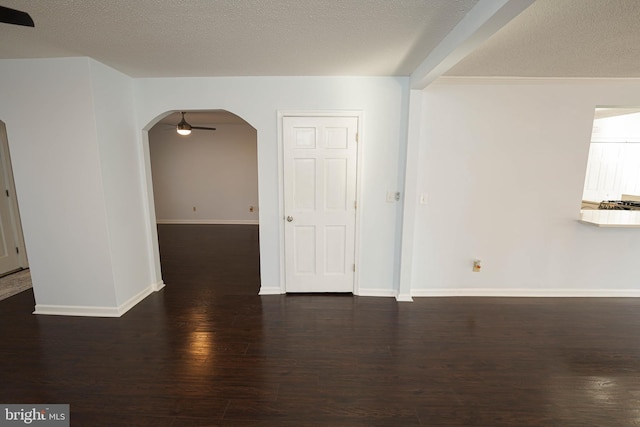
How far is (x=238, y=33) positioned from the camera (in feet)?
6.56

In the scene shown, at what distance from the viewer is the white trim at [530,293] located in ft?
10.7

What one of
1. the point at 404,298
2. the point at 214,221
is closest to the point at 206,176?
the point at 214,221

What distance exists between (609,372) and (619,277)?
1807mm

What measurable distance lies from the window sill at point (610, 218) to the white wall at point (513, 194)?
122 millimetres

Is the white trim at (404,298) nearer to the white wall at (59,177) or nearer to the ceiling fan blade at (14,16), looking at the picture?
the white wall at (59,177)

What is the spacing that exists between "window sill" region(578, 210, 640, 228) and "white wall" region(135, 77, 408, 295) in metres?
2.09

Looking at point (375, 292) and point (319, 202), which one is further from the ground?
point (319, 202)

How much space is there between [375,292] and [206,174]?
5.60 m

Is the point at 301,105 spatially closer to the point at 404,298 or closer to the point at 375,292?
the point at 375,292

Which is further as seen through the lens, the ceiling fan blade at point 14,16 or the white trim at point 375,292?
the white trim at point 375,292

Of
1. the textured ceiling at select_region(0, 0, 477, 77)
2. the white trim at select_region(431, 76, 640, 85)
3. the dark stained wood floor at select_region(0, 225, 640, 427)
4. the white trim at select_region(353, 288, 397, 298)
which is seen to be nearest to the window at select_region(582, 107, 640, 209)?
the white trim at select_region(431, 76, 640, 85)

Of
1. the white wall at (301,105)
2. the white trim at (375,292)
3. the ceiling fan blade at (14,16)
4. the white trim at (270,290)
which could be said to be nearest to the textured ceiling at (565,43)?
the white wall at (301,105)

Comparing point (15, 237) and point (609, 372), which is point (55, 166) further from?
point (609, 372)

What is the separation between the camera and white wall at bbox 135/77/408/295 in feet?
9.65
